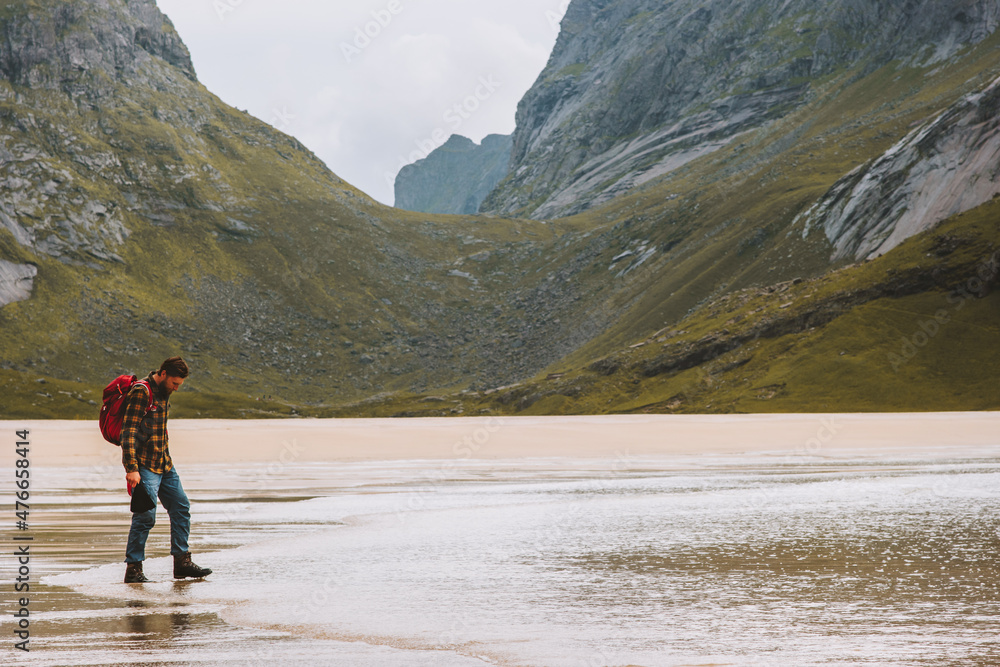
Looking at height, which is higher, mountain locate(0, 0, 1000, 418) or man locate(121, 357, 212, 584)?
mountain locate(0, 0, 1000, 418)

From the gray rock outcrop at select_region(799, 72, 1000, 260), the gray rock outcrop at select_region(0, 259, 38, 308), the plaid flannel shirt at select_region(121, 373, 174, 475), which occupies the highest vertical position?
the gray rock outcrop at select_region(799, 72, 1000, 260)

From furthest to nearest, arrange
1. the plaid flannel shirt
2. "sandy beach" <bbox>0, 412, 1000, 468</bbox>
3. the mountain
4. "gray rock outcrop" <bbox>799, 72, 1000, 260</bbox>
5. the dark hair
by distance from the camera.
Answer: "gray rock outcrop" <bbox>799, 72, 1000, 260</bbox> < the mountain < "sandy beach" <bbox>0, 412, 1000, 468</bbox> < the dark hair < the plaid flannel shirt

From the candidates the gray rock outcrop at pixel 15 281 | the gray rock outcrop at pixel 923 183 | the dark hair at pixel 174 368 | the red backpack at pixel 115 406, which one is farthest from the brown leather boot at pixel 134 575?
the gray rock outcrop at pixel 15 281

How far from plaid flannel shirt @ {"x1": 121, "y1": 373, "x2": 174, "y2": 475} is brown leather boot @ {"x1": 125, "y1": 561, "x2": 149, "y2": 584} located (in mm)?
1360

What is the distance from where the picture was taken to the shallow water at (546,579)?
286 inches

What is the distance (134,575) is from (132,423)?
2136mm

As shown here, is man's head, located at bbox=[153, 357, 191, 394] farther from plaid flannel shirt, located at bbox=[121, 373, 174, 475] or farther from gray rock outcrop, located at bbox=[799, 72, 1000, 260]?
gray rock outcrop, located at bbox=[799, 72, 1000, 260]

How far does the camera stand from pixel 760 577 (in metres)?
10.1

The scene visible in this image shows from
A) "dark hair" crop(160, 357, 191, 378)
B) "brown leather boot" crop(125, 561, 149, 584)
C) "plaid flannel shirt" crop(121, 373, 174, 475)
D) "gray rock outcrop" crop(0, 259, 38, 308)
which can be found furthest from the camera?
"gray rock outcrop" crop(0, 259, 38, 308)

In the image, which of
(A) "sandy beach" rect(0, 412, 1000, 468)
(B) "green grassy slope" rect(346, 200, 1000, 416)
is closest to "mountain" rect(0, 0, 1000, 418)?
(B) "green grassy slope" rect(346, 200, 1000, 416)

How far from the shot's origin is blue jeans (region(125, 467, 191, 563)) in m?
10.8

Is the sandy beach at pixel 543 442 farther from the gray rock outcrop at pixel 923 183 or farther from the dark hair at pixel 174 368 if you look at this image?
the gray rock outcrop at pixel 923 183

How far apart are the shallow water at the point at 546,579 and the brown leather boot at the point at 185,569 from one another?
21 centimetres

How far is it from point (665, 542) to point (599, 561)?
1.81m
